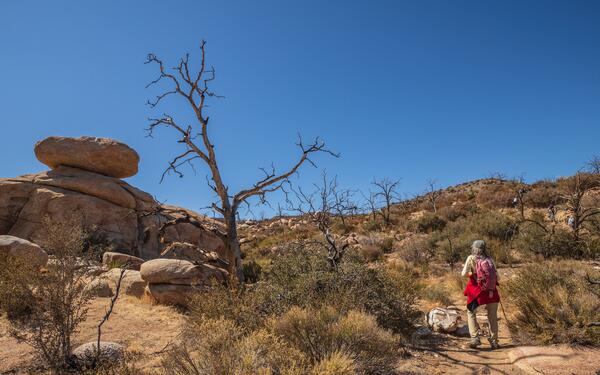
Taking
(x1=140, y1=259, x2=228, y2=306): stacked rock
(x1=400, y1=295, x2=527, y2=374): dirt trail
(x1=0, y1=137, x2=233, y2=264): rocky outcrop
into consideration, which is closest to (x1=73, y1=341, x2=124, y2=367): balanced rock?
(x1=140, y1=259, x2=228, y2=306): stacked rock

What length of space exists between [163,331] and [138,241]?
910 cm

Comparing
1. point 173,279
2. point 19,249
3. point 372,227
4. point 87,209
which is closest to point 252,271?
point 173,279

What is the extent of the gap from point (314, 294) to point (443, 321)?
293cm

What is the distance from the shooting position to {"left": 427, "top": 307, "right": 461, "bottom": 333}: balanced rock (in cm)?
673

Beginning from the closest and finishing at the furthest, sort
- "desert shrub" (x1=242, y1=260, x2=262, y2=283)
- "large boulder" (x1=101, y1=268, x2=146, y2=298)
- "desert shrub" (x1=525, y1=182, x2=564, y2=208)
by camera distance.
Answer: "large boulder" (x1=101, y1=268, x2=146, y2=298) < "desert shrub" (x1=242, y1=260, x2=262, y2=283) < "desert shrub" (x1=525, y1=182, x2=564, y2=208)

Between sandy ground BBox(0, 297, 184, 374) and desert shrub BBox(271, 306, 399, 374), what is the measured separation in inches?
76.2

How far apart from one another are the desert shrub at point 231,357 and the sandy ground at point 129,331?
134 cm

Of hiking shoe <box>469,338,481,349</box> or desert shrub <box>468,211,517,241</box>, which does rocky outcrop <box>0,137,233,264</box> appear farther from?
desert shrub <box>468,211,517,241</box>

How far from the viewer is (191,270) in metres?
8.95

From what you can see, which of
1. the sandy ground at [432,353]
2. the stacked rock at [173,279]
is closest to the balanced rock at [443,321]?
the sandy ground at [432,353]

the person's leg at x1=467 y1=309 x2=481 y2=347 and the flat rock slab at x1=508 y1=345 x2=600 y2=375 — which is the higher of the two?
the person's leg at x1=467 y1=309 x2=481 y2=347

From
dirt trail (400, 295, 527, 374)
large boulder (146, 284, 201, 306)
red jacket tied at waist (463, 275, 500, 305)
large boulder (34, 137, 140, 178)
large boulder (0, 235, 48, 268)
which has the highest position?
large boulder (34, 137, 140, 178)

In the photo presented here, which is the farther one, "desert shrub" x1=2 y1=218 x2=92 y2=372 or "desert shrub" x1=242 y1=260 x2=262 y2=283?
"desert shrub" x1=242 y1=260 x2=262 y2=283

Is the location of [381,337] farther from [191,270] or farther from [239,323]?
[191,270]
